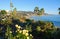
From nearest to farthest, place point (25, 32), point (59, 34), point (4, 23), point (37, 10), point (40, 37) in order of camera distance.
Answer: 1. point (25, 32)
2. point (59, 34)
3. point (40, 37)
4. point (4, 23)
5. point (37, 10)

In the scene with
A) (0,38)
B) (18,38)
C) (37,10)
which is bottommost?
(37,10)

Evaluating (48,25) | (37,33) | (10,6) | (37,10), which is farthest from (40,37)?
(37,10)

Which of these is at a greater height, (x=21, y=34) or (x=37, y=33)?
(x=21, y=34)

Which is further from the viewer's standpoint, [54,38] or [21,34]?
[54,38]

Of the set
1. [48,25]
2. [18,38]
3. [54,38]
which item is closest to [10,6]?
[48,25]

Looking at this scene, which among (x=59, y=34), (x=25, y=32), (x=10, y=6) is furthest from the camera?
(x=10, y=6)

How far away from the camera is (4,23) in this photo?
4522 cm

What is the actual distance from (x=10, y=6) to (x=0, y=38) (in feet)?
139

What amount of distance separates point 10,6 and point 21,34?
5531cm

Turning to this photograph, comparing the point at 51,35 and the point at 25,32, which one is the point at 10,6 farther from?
the point at 25,32

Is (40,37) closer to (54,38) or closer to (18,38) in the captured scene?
(54,38)

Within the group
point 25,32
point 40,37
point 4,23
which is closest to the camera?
point 25,32

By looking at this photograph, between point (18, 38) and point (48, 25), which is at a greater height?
point (18, 38)

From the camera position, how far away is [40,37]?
2958 centimetres
